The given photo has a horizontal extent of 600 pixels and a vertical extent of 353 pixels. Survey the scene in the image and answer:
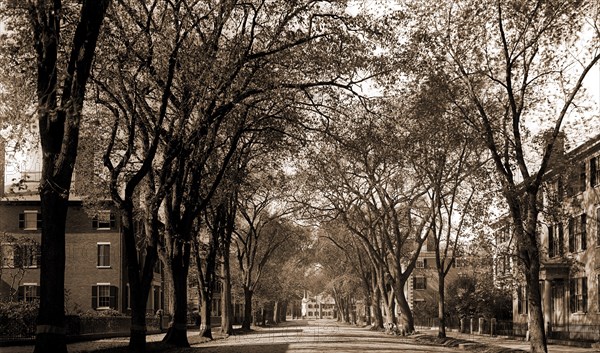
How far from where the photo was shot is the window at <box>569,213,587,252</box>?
4525 centimetres

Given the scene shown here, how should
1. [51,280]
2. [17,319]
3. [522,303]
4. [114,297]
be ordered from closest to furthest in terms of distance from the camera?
[51,280] → [17,319] → [114,297] → [522,303]

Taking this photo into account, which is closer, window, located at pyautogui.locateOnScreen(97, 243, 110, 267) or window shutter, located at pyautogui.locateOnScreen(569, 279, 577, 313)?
window shutter, located at pyautogui.locateOnScreen(569, 279, 577, 313)

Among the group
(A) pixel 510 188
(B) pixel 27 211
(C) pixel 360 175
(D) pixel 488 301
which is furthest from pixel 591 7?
(B) pixel 27 211

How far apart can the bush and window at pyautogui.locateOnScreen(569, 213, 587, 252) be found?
29494mm

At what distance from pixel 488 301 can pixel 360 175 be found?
2267cm

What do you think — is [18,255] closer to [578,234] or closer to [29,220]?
[29,220]

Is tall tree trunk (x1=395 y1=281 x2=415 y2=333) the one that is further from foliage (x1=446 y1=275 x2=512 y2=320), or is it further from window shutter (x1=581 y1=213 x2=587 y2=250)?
window shutter (x1=581 y1=213 x2=587 y2=250)

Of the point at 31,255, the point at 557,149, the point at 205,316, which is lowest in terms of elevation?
the point at 205,316

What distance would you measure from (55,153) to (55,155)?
0.05 meters

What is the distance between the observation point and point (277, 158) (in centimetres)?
3556

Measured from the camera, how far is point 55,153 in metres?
17.0

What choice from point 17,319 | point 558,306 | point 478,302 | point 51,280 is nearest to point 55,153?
point 51,280

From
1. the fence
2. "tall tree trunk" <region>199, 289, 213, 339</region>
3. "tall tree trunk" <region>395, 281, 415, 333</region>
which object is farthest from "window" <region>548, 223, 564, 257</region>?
"tall tree trunk" <region>199, 289, 213, 339</region>

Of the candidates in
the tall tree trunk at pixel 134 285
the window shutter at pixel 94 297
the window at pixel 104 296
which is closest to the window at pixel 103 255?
the window at pixel 104 296
